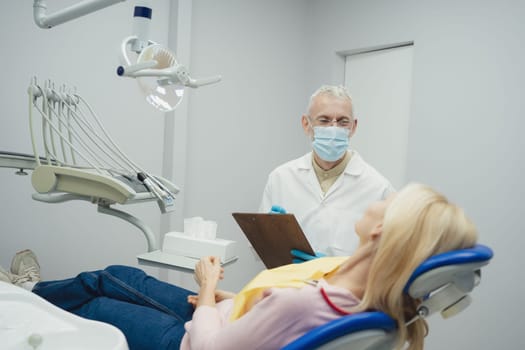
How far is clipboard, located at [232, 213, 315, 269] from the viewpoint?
61.5 inches

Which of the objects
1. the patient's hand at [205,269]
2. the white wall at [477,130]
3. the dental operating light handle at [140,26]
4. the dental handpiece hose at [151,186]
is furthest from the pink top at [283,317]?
the white wall at [477,130]

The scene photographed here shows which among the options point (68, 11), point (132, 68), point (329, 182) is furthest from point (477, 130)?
point (68, 11)

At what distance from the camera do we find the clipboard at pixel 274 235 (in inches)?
61.5

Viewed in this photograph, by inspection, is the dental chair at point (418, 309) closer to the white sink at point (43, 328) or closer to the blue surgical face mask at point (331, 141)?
the white sink at point (43, 328)

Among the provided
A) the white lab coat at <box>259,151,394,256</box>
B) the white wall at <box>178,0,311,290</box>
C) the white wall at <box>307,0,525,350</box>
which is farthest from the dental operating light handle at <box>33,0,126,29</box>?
the white wall at <box>307,0,525,350</box>

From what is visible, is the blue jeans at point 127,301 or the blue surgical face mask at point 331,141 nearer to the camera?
the blue jeans at point 127,301

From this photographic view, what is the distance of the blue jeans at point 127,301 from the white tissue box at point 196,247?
0.13 metres

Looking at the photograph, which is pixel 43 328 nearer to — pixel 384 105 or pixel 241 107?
pixel 241 107

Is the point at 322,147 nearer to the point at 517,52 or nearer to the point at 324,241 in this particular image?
the point at 324,241

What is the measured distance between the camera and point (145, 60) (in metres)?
1.39

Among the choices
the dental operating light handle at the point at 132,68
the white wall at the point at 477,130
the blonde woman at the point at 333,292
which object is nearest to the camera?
the blonde woman at the point at 333,292

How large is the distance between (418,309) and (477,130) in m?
1.82

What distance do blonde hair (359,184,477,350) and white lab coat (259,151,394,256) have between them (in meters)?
0.96

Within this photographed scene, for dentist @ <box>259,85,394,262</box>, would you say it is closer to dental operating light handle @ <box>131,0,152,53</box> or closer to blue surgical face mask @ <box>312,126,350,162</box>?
blue surgical face mask @ <box>312,126,350,162</box>
